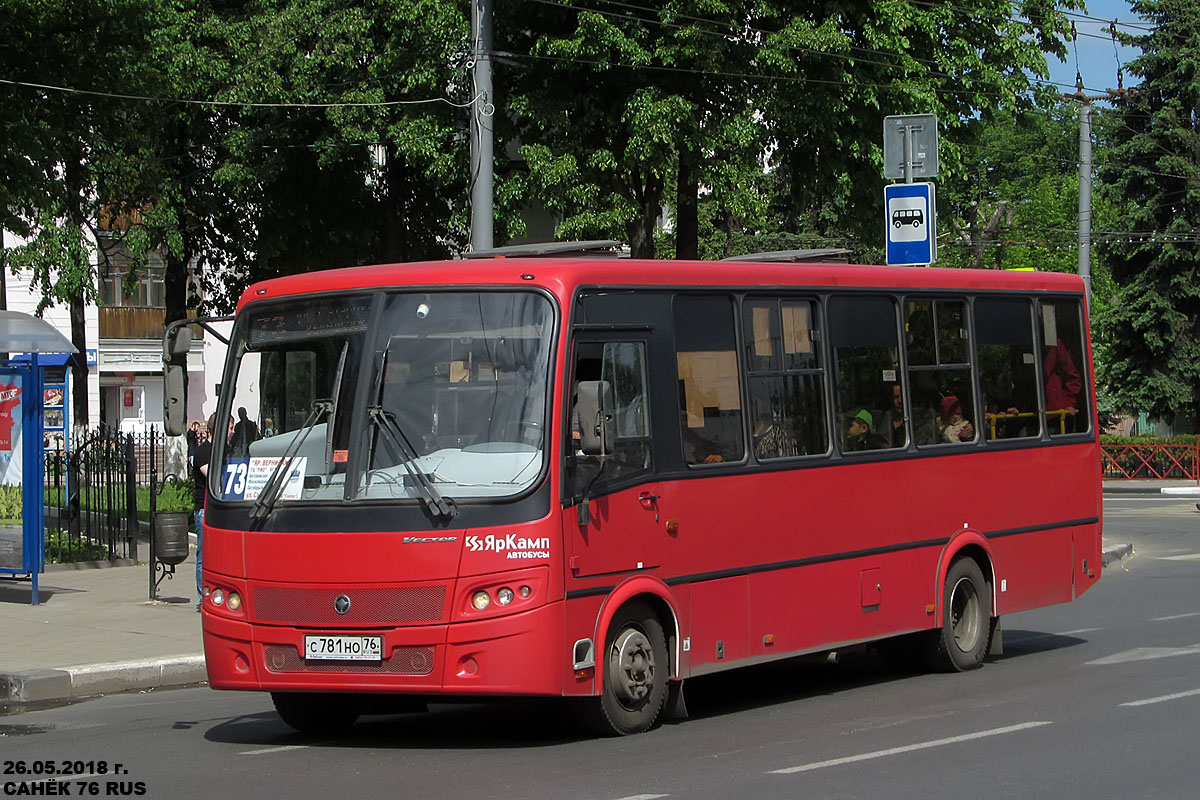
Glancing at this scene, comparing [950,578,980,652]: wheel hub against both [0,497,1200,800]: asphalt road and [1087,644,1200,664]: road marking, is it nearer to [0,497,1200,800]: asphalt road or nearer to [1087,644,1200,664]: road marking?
[0,497,1200,800]: asphalt road

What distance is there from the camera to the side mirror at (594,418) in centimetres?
904

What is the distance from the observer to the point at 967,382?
1312cm

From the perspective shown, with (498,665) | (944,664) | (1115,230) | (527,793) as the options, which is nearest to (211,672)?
(498,665)

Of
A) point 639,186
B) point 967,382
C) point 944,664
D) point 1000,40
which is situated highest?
point 1000,40

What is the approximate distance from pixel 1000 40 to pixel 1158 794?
23499mm

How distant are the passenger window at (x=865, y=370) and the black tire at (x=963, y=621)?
4.24 feet

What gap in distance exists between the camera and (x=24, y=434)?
17.0m

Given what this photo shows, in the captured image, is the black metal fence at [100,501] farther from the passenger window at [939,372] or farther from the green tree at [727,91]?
the passenger window at [939,372]

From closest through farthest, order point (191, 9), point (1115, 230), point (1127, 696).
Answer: point (1127, 696), point (191, 9), point (1115, 230)

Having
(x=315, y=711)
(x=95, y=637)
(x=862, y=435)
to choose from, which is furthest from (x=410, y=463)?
(x=95, y=637)

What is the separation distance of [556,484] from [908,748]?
237 centimetres

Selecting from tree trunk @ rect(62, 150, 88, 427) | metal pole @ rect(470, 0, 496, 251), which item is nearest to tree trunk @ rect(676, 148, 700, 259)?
metal pole @ rect(470, 0, 496, 251)

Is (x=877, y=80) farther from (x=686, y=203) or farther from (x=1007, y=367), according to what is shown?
(x=1007, y=367)

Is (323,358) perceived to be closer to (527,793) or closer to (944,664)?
(527,793)
